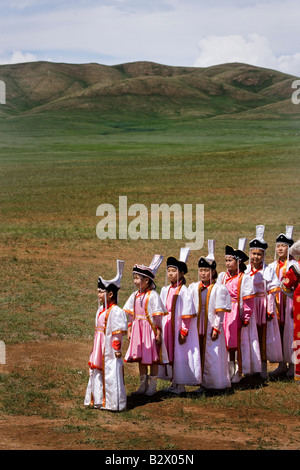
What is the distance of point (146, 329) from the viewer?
970cm

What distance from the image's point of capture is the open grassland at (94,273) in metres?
8.50

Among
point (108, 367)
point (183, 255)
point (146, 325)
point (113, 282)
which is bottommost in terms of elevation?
point (108, 367)

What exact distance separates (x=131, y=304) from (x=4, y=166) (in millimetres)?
45892

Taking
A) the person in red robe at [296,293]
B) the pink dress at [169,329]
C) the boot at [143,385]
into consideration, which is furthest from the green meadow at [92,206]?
the person in red robe at [296,293]

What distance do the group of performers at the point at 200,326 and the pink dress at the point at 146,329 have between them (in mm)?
14

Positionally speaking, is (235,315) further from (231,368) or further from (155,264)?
(155,264)

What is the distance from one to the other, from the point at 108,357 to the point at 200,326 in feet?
5.31

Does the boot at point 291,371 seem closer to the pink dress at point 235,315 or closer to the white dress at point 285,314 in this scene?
the white dress at point 285,314

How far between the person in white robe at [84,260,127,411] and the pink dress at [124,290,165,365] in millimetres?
406

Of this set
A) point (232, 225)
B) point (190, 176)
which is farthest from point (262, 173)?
point (232, 225)

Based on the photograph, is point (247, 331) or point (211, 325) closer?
point (211, 325)

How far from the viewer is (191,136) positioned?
297 ft

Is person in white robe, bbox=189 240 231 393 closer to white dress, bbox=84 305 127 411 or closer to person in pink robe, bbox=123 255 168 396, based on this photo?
person in pink robe, bbox=123 255 168 396

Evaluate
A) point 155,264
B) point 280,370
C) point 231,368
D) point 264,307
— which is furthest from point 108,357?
point 280,370
